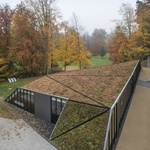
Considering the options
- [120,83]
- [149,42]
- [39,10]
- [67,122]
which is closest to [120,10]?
[149,42]

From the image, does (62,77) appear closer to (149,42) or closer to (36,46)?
(36,46)

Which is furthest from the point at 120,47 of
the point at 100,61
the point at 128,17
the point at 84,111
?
the point at 84,111

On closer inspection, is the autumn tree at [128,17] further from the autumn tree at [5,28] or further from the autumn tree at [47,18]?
the autumn tree at [5,28]

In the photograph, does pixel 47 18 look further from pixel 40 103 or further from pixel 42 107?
pixel 42 107

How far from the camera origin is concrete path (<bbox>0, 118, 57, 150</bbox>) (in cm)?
821

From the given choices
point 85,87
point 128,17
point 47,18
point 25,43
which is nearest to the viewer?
point 85,87

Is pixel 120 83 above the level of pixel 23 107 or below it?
above

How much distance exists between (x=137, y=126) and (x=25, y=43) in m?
14.6

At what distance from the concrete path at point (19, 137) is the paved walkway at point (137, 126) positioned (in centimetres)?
313

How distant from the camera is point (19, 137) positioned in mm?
9141

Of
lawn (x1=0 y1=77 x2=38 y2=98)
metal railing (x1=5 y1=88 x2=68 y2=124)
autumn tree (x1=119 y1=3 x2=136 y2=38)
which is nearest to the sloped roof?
metal railing (x1=5 y1=88 x2=68 y2=124)

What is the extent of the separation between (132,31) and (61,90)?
18.4 m

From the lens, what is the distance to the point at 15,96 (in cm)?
1409

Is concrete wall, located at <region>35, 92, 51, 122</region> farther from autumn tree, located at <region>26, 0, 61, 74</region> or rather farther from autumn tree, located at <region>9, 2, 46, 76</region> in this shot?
autumn tree, located at <region>26, 0, 61, 74</region>
